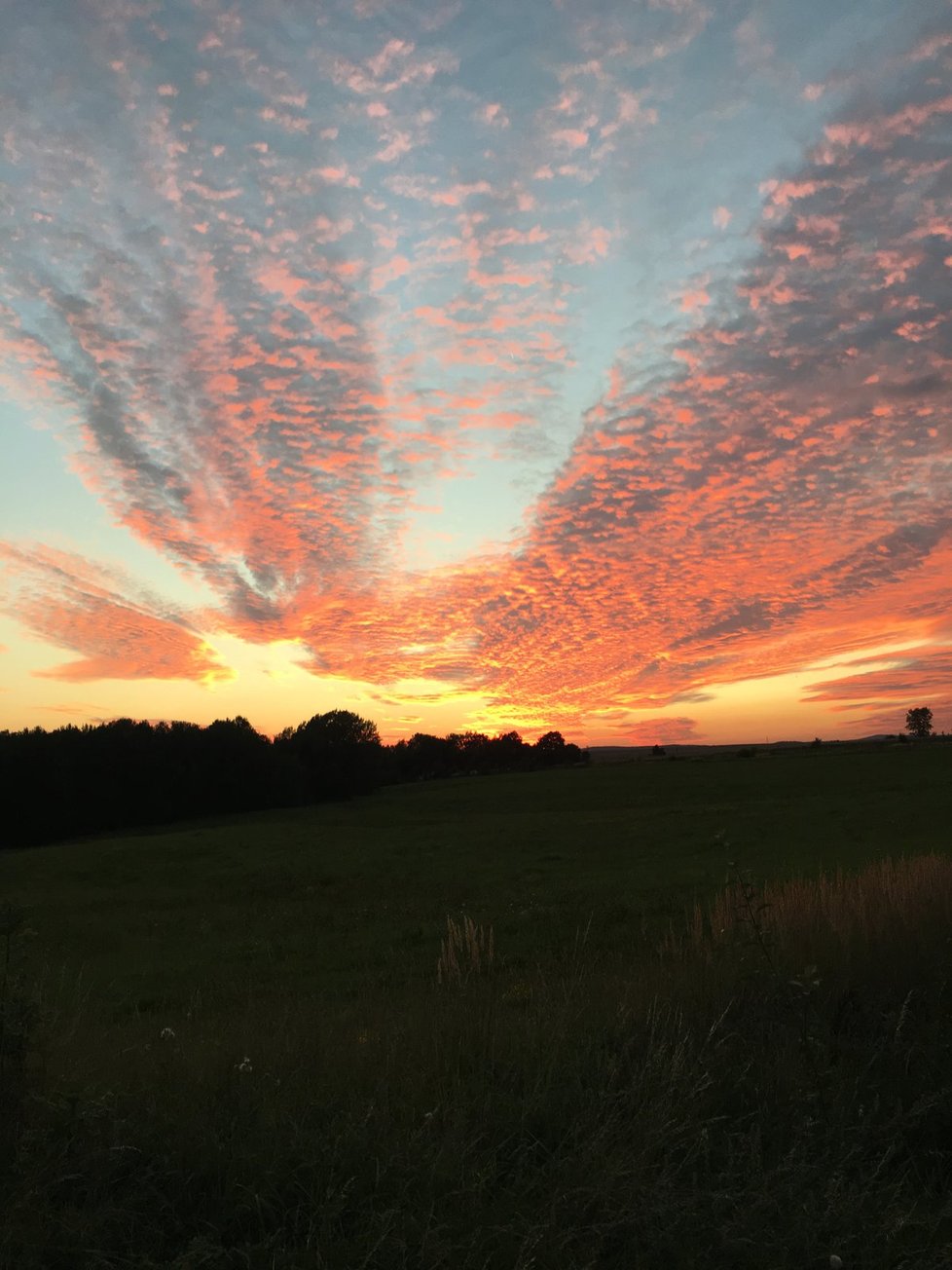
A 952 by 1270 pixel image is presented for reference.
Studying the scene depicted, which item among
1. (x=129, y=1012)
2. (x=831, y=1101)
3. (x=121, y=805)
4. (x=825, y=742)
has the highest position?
(x=825, y=742)

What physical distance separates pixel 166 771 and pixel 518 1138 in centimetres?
7630

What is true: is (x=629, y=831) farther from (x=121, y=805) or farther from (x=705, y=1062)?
(x=121, y=805)

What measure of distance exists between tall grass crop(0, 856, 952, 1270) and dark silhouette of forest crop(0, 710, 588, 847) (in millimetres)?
A: 70988

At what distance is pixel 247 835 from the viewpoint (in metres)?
48.6

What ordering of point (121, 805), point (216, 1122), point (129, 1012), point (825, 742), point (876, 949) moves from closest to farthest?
point (216, 1122) < point (876, 949) < point (129, 1012) < point (121, 805) < point (825, 742)

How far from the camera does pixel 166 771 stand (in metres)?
75.8

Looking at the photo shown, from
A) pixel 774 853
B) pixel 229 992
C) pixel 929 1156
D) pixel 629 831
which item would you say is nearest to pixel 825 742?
pixel 629 831

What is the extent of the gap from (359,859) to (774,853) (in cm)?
1671

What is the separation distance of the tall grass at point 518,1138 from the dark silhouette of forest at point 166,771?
71.0 metres

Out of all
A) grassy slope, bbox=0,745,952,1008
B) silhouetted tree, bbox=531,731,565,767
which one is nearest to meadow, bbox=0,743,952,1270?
grassy slope, bbox=0,745,952,1008

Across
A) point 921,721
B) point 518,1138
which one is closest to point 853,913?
point 518,1138

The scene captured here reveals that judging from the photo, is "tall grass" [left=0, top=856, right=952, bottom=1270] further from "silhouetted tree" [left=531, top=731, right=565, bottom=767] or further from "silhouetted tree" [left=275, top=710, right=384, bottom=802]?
"silhouetted tree" [left=531, top=731, right=565, bottom=767]

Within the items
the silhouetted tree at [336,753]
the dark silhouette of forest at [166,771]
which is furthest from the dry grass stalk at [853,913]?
the silhouetted tree at [336,753]

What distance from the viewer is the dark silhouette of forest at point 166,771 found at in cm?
6975
